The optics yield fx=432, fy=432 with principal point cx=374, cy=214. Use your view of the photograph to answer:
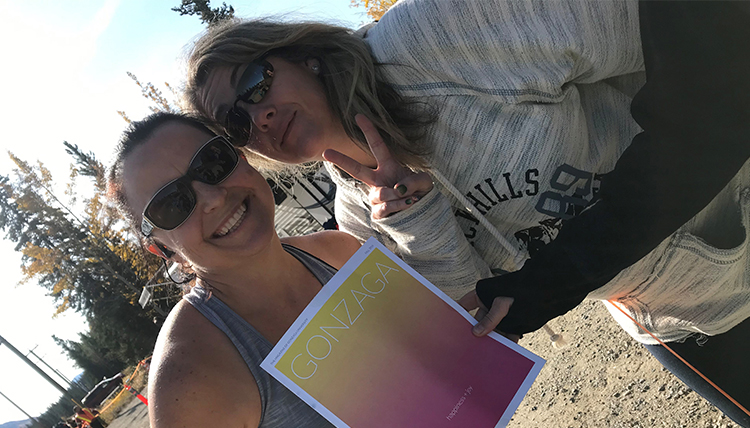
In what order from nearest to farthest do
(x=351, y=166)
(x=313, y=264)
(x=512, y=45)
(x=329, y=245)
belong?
1. (x=512, y=45)
2. (x=351, y=166)
3. (x=313, y=264)
4. (x=329, y=245)

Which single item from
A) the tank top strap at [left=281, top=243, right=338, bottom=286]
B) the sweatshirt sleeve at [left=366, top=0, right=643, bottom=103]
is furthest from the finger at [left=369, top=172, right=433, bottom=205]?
the tank top strap at [left=281, top=243, right=338, bottom=286]

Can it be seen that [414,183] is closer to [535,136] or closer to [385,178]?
[385,178]

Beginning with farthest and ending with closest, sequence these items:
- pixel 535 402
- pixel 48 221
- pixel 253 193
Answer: pixel 48 221 < pixel 535 402 < pixel 253 193

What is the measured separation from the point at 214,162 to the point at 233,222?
256 mm

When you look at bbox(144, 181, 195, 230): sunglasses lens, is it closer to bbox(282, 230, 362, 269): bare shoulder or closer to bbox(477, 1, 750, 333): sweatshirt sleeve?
bbox(282, 230, 362, 269): bare shoulder

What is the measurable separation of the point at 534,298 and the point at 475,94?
0.72 m

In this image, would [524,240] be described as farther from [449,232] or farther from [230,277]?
[230,277]

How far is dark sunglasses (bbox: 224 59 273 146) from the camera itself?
179 cm

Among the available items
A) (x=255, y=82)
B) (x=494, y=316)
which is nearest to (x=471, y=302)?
(x=494, y=316)

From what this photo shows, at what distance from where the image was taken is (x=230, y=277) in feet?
5.73

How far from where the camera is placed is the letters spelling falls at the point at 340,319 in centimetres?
117

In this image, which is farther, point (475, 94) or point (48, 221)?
point (48, 221)

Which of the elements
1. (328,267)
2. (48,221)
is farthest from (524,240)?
(48,221)

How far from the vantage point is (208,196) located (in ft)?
5.57
